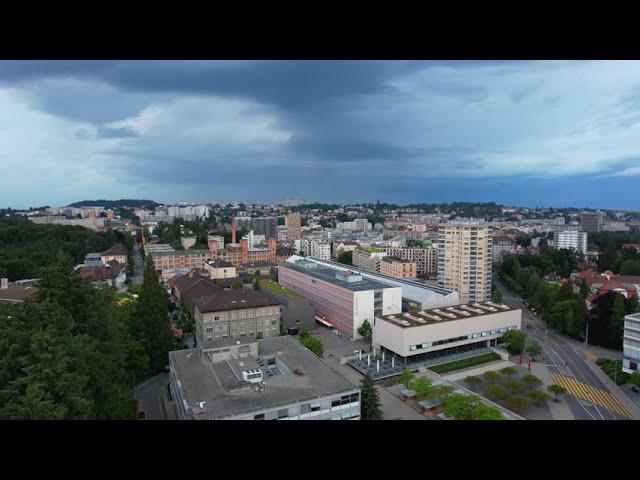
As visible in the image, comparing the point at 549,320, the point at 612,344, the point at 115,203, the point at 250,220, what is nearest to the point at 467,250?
the point at 549,320

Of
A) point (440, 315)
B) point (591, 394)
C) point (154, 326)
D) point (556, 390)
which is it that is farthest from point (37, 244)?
point (591, 394)

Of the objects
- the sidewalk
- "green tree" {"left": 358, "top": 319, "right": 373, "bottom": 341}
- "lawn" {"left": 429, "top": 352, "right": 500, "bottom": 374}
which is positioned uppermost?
"green tree" {"left": 358, "top": 319, "right": 373, "bottom": 341}

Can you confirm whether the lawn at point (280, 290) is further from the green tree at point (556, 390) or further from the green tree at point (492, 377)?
the green tree at point (556, 390)

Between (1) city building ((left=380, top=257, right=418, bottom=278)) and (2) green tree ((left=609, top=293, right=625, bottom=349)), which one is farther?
(1) city building ((left=380, top=257, right=418, bottom=278))

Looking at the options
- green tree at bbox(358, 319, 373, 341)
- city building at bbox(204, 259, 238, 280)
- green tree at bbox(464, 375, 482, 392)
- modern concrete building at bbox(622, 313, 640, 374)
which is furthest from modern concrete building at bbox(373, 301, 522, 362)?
city building at bbox(204, 259, 238, 280)

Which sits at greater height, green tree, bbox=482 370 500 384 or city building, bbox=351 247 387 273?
city building, bbox=351 247 387 273

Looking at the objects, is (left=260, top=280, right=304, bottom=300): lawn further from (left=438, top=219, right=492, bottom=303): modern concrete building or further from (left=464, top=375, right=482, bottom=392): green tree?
(left=464, top=375, right=482, bottom=392): green tree

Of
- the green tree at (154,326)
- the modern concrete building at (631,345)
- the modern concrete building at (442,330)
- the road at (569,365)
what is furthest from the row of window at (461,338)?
the green tree at (154,326)
